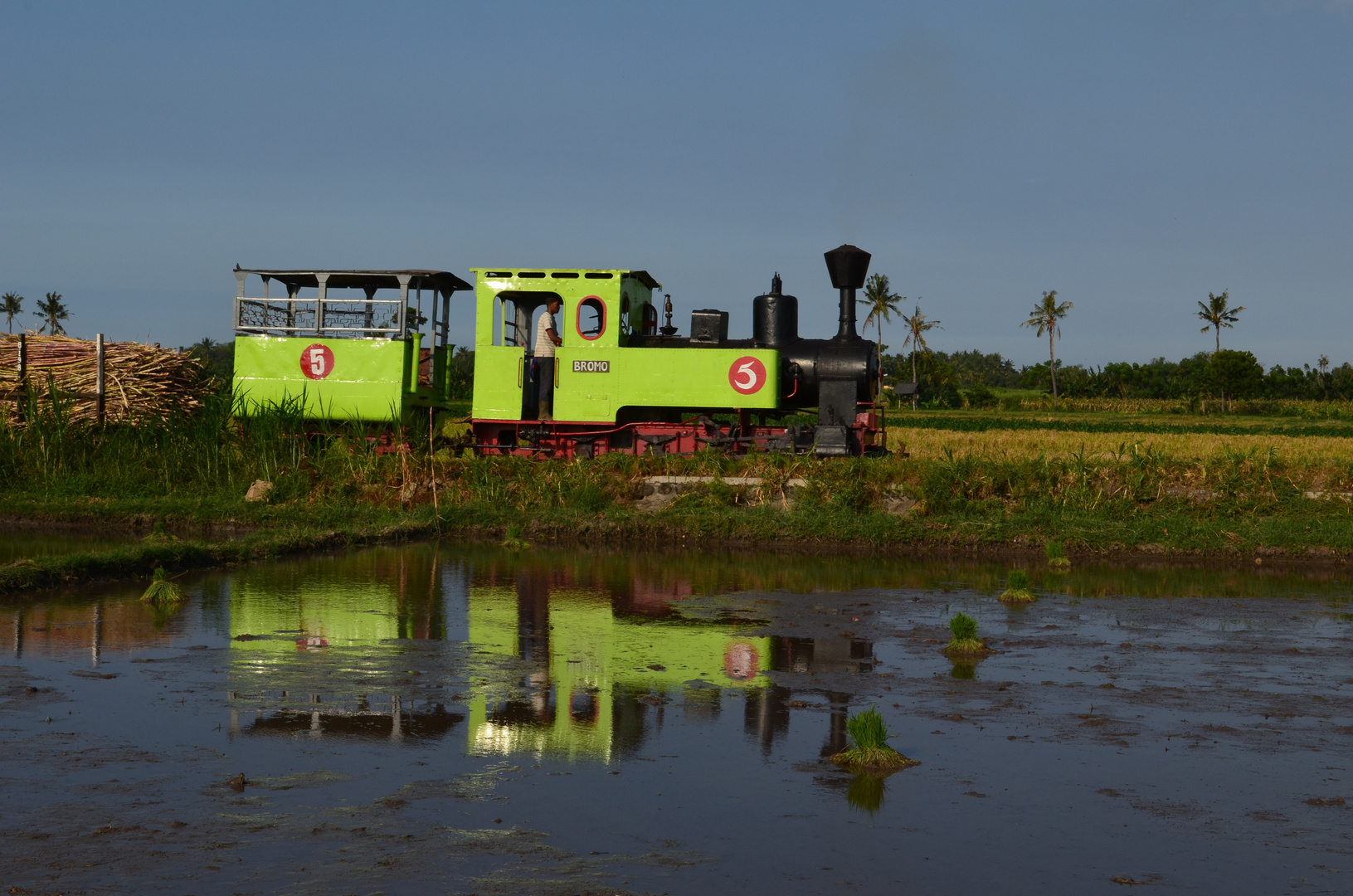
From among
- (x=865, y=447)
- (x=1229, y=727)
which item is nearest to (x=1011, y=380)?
(x=865, y=447)

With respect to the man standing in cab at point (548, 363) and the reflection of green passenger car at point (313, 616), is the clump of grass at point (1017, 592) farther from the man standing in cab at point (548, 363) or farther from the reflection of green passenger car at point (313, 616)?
the man standing in cab at point (548, 363)

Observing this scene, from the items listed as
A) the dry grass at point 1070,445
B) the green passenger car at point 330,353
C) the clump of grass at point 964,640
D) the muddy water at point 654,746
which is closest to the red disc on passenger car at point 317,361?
the green passenger car at point 330,353

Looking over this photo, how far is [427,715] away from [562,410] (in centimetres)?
1246

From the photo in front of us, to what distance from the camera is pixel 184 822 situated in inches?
181

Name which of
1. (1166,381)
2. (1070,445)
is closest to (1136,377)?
(1166,381)

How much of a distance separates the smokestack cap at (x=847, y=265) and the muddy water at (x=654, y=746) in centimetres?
939

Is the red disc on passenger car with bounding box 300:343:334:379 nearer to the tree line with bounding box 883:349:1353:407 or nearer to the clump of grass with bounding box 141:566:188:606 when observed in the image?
the clump of grass with bounding box 141:566:188:606

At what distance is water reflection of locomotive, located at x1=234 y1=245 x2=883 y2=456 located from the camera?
1816 cm

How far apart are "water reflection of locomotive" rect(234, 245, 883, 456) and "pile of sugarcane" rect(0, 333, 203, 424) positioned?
4.48 feet

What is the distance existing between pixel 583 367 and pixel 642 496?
306cm

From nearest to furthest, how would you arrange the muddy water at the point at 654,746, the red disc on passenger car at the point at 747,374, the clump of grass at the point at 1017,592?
1. the muddy water at the point at 654,746
2. the clump of grass at the point at 1017,592
3. the red disc on passenger car at the point at 747,374

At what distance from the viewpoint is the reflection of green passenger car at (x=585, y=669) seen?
6.01m

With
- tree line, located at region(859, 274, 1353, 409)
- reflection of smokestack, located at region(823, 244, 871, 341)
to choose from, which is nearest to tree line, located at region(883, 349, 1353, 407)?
tree line, located at region(859, 274, 1353, 409)

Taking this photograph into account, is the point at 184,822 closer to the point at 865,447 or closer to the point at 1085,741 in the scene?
the point at 1085,741
